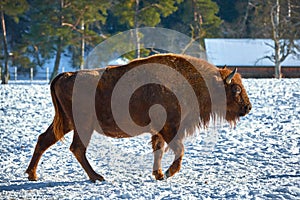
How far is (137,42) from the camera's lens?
1358 inches

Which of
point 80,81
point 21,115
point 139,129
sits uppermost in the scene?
point 80,81

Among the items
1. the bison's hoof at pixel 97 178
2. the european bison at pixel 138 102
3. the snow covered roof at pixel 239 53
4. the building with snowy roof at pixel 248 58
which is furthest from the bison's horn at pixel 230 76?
the snow covered roof at pixel 239 53

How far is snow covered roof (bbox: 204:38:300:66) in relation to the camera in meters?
41.1

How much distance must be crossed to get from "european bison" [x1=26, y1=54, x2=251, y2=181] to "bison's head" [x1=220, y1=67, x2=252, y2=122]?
0.04 m

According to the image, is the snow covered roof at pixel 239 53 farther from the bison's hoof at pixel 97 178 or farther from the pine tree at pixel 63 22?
the bison's hoof at pixel 97 178

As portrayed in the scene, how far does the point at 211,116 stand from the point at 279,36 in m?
29.9

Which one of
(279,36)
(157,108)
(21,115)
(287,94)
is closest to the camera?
(157,108)

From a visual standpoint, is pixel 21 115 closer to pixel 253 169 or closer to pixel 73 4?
pixel 253 169

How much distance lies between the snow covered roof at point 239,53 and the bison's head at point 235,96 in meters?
32.7

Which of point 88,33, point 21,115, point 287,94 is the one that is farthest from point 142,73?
point 88,33

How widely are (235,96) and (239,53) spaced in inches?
1405

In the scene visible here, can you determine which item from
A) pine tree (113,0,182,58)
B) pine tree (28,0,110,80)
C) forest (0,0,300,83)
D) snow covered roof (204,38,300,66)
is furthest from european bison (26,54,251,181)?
snow covered roof (204,38,300,66)

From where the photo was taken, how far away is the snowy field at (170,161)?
610cm

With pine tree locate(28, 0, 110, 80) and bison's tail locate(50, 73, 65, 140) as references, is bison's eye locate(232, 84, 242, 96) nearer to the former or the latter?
bison's tail locate(50, 73, 65, 140)
